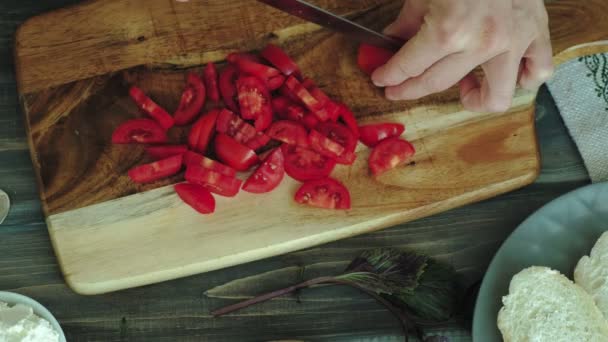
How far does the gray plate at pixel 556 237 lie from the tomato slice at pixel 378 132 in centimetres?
47

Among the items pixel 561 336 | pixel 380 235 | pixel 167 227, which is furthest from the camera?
pixel 380 235

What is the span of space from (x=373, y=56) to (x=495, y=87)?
1.36ft

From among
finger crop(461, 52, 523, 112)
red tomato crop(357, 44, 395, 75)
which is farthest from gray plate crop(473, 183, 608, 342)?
red tomato crop(357, 44, 395, 75)

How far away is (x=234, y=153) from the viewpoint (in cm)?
199

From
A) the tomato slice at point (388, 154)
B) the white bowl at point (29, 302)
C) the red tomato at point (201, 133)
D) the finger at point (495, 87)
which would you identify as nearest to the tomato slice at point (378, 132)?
the tomato slice at point (388, 154)

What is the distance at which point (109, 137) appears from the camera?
2.03 m

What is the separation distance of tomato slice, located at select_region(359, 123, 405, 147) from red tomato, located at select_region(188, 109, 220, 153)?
0.46 metres

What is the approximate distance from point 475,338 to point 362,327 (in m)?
0.34

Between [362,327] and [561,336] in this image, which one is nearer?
[561,336]

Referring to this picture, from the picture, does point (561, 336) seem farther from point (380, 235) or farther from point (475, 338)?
point (380, 235)

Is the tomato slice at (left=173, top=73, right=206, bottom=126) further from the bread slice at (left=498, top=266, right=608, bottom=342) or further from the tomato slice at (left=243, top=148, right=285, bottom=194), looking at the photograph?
the bread slice at (left=498, top=266, right=608, bottom=342)

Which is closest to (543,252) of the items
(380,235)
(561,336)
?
(561,336)

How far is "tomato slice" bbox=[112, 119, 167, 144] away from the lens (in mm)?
2000

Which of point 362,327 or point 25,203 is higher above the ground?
point 25,203
